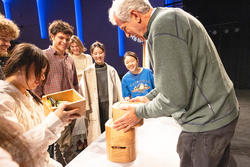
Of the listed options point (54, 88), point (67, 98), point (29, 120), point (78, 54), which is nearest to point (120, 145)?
point (67, 98)

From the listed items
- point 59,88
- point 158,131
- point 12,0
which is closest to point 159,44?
point 158,131

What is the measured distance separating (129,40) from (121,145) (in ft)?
10.9

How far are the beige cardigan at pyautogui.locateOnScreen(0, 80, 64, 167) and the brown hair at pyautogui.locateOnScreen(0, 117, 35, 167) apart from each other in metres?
0.06

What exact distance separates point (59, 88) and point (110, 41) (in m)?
2.66

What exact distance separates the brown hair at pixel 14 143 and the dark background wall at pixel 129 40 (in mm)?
3630

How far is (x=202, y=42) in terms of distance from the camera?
764mm

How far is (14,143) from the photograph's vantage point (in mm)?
579

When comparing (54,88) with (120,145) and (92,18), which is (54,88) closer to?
(120,145)

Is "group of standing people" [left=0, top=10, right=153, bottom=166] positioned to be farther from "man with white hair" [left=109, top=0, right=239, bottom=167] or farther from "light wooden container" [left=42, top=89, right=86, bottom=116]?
"man with white hair" [left=109, top=0, right=239, bottom=167]

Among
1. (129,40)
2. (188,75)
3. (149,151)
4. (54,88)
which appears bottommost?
(149,151)

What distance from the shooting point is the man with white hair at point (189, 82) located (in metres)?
0.72

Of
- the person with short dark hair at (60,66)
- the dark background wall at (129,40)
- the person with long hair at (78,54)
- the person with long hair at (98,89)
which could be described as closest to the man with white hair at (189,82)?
the person with short dark hair at (60,66)

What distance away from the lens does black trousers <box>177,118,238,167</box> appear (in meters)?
0.80

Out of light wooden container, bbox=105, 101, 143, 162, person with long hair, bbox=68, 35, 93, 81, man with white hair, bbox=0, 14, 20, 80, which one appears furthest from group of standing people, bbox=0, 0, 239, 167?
Result: person with long hair, bbox=68, 35, 93, 81
